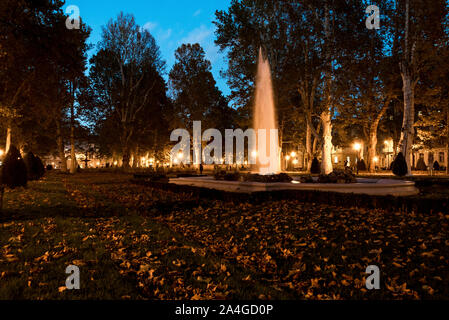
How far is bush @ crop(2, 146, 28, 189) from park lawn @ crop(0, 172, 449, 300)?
7942 mm

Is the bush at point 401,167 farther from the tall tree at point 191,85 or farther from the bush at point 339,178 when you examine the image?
the tall tree at point 191,85

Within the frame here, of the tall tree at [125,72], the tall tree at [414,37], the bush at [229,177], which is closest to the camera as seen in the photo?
the bush at [229,177]

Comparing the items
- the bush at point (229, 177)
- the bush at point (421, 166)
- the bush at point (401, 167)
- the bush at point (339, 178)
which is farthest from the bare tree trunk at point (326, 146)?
the bush at point (421, 166)

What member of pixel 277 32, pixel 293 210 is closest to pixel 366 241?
pixel 293 210

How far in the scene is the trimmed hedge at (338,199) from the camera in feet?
24.5

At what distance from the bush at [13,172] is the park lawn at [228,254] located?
794 centimetres

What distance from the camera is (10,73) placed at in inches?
717

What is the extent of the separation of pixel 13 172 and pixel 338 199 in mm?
16875
